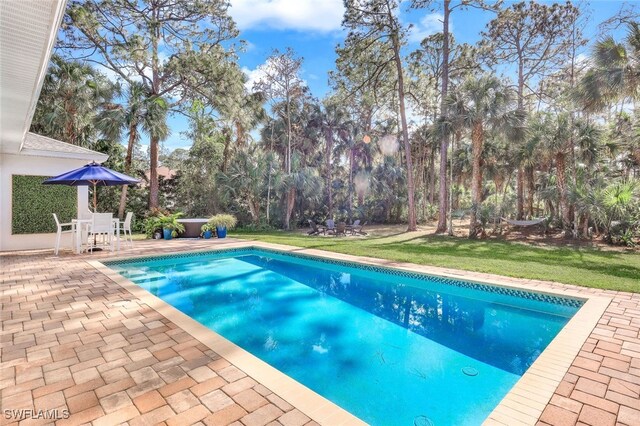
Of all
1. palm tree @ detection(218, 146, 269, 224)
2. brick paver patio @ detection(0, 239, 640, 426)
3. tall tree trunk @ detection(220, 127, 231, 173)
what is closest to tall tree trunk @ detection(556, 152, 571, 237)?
brick paver patio @ detection(0, 239, 640, 426)

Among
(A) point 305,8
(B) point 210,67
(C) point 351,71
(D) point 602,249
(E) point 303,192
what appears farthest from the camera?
(E) point 303,192

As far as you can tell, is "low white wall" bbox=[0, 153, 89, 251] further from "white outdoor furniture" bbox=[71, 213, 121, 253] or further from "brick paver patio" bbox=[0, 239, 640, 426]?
"brick paver patio" bbox=[0, 239, 640, 426]

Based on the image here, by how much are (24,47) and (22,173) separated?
8.58 metres

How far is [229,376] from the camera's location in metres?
2.71

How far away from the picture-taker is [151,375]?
2.70 m

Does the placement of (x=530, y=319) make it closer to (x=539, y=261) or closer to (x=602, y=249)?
(x=539, y=261)

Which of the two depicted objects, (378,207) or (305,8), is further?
(378,207)

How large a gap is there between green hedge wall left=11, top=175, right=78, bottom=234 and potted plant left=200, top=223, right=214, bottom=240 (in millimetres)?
4196

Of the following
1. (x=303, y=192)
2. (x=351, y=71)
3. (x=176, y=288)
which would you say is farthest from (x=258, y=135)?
(x=176, y=288)

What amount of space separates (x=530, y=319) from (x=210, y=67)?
17.1 metres

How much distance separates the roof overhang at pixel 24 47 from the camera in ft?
8.95

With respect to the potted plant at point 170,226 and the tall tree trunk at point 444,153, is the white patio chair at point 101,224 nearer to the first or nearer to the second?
the potted plant at point 170,226

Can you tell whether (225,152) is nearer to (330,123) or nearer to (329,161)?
(329,161)

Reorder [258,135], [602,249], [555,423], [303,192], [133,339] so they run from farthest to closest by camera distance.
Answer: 1. [258,135]
2. [303,192]
3. [602,249]
4. [133,339]
5. [555,423]
